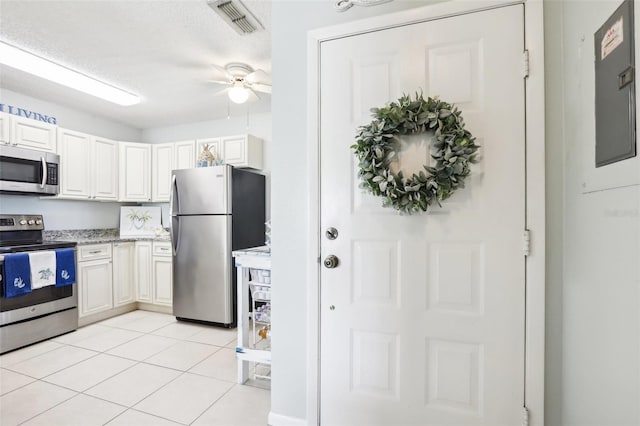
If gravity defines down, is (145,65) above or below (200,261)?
above

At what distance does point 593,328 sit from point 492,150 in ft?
2.50

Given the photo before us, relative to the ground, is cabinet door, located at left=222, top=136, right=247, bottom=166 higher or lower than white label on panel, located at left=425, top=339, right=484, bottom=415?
higher

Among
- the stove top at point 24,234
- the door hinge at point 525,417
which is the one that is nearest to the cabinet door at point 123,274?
the stove top at point 24,234

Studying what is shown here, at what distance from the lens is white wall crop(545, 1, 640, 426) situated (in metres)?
0.90

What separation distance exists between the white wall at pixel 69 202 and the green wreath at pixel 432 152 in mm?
3880

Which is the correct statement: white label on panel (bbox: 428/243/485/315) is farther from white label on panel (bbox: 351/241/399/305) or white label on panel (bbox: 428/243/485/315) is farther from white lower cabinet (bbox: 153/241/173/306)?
white lower cabinet (bbox: 153/241/173/306)

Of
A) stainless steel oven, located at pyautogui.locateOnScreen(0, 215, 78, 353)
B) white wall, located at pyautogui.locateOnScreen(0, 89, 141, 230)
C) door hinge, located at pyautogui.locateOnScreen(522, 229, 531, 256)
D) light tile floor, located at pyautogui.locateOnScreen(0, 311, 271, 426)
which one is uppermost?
white wall, located at pyautogui.locateOnScreen(0, 89, 141, 230)

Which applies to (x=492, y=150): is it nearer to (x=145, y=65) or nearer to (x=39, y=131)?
(x=145, y=65)

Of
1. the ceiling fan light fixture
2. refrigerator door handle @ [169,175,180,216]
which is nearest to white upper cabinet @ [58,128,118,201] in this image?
refrigerator door handle @ [169,175,180,216]

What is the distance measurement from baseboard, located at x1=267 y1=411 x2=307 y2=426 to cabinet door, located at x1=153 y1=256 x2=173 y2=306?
8.34ft

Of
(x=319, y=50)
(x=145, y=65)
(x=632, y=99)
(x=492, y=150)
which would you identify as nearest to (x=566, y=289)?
(x=492, y=150)

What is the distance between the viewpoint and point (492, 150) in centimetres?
133

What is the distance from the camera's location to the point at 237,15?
208 cm

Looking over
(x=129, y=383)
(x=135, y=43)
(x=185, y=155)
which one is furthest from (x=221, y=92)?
(x=129, y=383)
